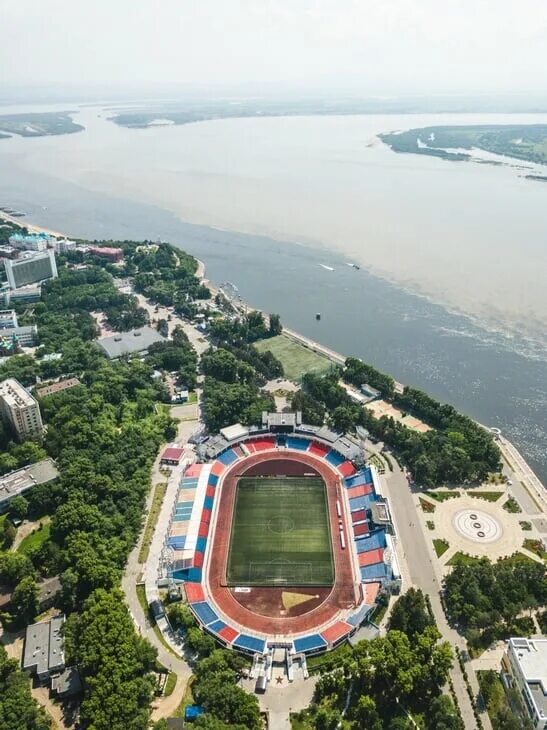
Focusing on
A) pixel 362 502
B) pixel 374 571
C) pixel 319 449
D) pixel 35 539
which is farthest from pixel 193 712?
pixel 319 449

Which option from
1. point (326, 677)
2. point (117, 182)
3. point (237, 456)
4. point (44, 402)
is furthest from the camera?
point (117, 182)

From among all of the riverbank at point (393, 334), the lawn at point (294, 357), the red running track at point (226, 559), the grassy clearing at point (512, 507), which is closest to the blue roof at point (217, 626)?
the red running track at point (226, 559)

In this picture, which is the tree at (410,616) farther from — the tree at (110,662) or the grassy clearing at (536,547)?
the tree at (110,662)

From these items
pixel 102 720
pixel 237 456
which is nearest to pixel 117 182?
pixel 237 456

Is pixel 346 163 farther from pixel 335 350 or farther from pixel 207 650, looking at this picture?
pixel 207 650

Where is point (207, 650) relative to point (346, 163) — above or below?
below

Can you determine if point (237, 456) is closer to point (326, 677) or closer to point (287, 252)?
point (326, 677)

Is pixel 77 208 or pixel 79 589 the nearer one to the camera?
pixel 79 589

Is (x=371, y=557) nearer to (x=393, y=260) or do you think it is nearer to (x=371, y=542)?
(x=371, y=542)

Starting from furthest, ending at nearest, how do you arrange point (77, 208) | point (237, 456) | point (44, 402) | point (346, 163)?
1. point (346, 163)
2. point (77, 208)
3. point (44, 402)
4. point (237, 456)
